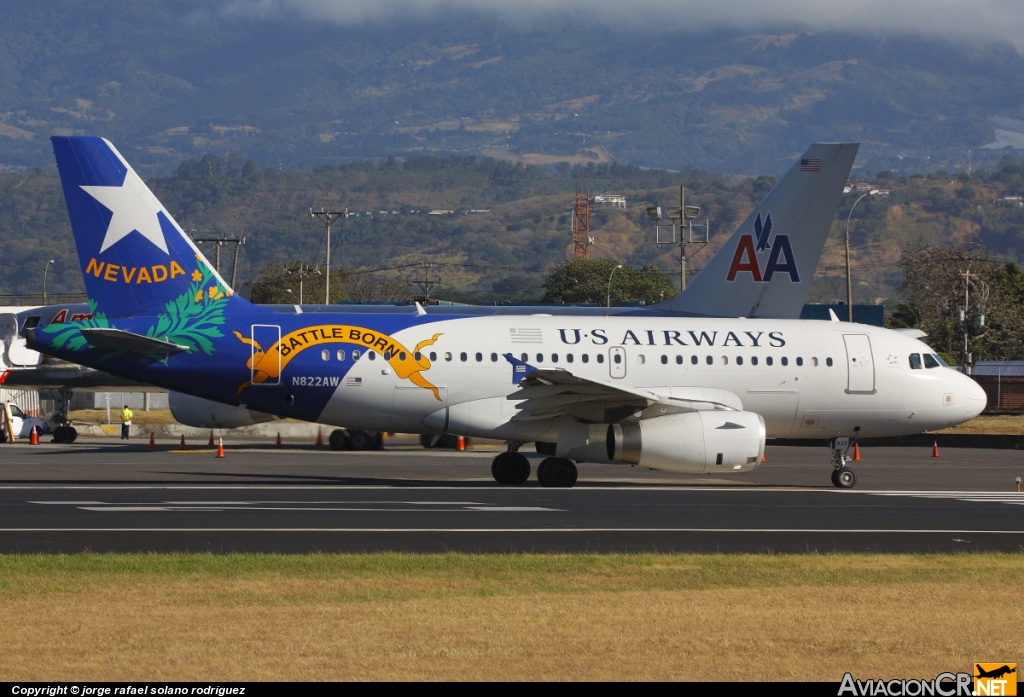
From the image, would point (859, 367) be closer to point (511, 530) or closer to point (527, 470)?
point (527, 470)

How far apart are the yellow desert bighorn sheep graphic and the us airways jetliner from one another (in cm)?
3

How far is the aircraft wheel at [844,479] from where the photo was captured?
25.0m

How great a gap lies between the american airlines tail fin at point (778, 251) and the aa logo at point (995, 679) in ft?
78.3

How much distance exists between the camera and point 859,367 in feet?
87.0

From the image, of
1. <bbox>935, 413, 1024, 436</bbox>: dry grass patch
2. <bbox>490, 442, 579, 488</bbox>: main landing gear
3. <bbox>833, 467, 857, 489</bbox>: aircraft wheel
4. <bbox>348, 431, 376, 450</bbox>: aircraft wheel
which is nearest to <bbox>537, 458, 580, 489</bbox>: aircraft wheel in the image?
<bbox>490, 442, 579, 488</bbox>: main landing gear

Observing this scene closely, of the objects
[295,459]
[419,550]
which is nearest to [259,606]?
[419,550]

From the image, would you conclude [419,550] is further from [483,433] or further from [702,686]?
[483,433]

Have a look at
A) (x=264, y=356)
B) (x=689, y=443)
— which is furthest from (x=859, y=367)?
(x=264, y=356)

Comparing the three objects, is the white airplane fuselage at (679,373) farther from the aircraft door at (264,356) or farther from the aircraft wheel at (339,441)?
the aircraft wheel at (339,441)

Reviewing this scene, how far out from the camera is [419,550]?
576 inches

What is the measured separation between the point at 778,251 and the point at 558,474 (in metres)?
12.6

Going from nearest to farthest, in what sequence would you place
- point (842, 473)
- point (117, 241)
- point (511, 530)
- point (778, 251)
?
point (511, 530)
point (117, 241)
point (842, 473)
point (778, 251)

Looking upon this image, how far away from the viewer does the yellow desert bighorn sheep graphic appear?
2417cm

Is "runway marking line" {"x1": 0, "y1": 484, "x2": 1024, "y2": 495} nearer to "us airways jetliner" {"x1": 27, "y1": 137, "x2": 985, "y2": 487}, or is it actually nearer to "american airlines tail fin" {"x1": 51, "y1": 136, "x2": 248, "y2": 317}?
"us airways jetliner" {"x1": 27, "y1": 137, "x2": 985, "y2": 487}
